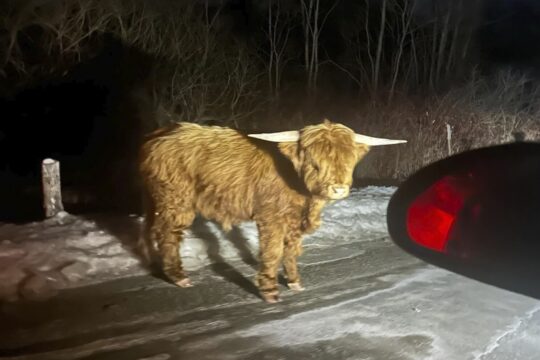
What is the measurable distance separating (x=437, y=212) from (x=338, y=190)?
3.30m

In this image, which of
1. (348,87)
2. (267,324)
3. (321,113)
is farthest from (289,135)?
(348,87)

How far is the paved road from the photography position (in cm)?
596

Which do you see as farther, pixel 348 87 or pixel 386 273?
pixel 348 87

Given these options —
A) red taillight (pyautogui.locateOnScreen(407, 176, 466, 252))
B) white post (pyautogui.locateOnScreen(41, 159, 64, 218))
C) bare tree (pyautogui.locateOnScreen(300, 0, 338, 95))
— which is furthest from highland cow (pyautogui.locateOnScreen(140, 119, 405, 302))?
bare tree (pyautogui.locateOnScreen(300, 0, 338, 95))

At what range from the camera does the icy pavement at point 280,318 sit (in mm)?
5973

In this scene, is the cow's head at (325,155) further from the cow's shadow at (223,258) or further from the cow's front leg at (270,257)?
the cow's shadow at (223,258)

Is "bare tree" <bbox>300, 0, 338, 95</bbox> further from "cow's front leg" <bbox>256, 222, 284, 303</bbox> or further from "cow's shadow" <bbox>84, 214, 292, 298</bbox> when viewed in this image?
"cow's front leg" <bbox>256, 222, 284, 303</bbox>

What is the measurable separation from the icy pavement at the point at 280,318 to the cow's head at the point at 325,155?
1.30 m

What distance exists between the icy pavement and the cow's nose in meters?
1.21

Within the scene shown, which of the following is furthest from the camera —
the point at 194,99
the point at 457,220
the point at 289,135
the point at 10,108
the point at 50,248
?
the point at 194,99

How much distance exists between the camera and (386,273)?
8594mm

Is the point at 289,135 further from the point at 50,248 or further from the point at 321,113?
the point at 321,113

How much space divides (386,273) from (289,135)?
2.48 meters

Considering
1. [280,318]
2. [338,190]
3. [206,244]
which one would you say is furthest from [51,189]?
[338,190]
